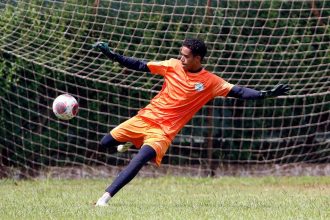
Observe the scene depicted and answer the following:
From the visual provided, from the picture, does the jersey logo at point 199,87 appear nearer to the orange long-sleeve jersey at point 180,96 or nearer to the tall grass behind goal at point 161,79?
the orange long-sleeve jersey at point 180,96

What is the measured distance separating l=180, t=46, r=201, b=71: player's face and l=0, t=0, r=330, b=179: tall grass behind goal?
286 centimetres

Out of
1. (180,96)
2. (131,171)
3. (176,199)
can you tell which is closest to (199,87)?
(180,96)

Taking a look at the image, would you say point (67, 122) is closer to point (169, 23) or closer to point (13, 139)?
point (13, 139)

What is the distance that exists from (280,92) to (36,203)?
7.82 feet

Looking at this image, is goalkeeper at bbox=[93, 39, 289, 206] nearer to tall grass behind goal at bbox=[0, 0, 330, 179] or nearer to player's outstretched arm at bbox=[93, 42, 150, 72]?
player's outstretched arm at bbox=[93, 42, 150, 72]

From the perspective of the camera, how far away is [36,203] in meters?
7.94

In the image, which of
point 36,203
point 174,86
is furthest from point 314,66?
point 36,203

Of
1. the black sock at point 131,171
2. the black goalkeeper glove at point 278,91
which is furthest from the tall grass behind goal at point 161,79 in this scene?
the black goalkeeper glove at point 278,91

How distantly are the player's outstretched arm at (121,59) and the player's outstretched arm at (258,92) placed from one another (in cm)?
80

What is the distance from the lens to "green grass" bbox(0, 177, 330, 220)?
6711 mm

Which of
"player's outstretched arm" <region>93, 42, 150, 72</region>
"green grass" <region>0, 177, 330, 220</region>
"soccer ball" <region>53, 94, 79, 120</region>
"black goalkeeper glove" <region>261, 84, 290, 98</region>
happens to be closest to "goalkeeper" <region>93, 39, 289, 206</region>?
"player's outstretched arm" <region>93, 42, 150, 72</region>

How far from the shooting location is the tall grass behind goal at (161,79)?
423 inches

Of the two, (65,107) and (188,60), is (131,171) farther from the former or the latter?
(188,60)

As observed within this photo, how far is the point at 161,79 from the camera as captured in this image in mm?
11297
